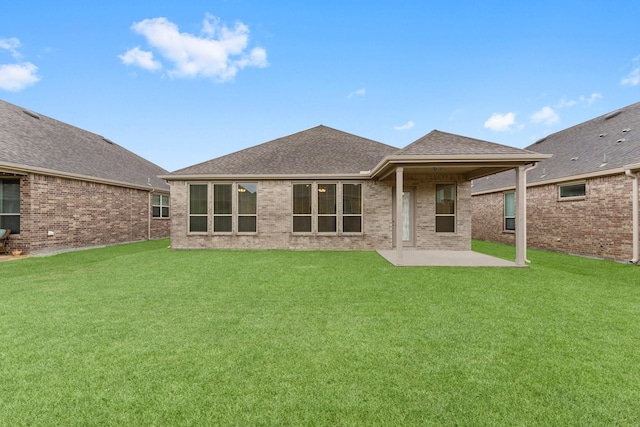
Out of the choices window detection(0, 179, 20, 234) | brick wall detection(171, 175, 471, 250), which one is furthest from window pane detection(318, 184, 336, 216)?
window detection(0, 179, 20, 234)

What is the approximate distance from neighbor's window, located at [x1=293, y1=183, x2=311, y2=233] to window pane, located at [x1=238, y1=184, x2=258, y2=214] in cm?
166

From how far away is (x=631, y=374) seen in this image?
2.60m

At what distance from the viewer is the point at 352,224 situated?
1138 cm

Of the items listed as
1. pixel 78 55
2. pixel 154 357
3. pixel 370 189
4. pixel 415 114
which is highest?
pixel 78 55

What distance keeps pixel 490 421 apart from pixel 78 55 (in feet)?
80.5

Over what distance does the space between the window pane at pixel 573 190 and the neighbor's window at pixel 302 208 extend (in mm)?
9909

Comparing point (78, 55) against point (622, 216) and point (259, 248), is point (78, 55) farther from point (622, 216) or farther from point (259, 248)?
point (622, 216)

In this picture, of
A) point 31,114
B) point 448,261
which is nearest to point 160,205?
point 31,114

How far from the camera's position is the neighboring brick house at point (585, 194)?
29.2ft

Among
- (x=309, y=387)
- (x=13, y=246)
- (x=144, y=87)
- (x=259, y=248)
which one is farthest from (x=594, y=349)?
(x=144, y=87)

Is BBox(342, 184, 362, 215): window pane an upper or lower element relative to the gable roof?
lower

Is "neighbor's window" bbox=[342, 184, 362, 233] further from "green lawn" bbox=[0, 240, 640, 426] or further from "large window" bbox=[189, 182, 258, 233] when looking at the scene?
"green lawn" bbox=[0, 240, 640, 426]

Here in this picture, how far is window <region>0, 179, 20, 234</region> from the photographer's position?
33.4ft

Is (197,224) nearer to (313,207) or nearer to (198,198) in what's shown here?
(198,198)
